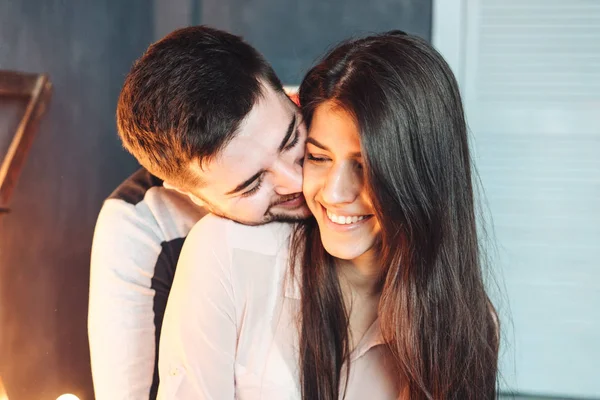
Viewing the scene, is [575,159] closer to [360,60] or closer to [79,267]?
[360,60]

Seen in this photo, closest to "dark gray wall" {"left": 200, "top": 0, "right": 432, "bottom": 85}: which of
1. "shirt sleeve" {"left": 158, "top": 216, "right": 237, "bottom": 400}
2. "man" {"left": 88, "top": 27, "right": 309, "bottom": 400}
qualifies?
"man" {"left": 88, "top": 27, "right": 309, "bottom": 400}

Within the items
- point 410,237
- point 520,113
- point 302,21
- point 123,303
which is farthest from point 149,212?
point 520,113

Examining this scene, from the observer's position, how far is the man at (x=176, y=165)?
138cm

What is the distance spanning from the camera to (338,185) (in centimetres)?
133

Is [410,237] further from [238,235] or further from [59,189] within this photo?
[59,189]

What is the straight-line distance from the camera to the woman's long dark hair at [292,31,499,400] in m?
1.30

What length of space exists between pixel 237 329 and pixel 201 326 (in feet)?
0.32

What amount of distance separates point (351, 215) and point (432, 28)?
4.34 ft

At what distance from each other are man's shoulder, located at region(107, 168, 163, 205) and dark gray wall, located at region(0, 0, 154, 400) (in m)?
0.17

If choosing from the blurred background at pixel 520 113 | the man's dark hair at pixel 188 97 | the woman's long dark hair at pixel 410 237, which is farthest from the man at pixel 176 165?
the blurred background at pixel 520 113

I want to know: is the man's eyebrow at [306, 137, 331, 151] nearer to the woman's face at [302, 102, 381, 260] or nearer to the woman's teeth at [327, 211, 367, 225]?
the woman's face at [302, 102, 381, 260]

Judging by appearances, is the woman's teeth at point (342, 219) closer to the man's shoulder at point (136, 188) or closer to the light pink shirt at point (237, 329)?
the light pink shirt at point (237, 329)

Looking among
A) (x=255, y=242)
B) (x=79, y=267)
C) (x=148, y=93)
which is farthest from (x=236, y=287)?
(x=79, y=267)

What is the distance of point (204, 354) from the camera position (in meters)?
1.41
